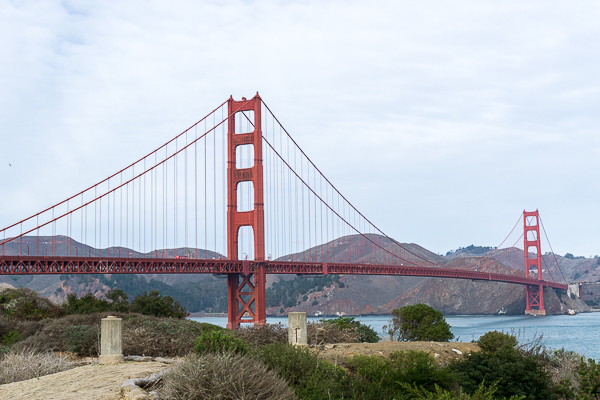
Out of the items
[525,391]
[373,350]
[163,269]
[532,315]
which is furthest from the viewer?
[532,315]

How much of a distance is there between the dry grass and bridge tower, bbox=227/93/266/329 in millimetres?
40356

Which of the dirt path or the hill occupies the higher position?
the dirt path

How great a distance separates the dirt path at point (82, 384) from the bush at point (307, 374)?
2.61m

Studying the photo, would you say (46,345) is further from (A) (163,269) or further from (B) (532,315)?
(B) (532,315)

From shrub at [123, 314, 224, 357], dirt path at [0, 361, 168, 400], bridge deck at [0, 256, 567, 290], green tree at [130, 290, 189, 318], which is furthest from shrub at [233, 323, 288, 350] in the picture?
bridge deck at [0, 256, 567, 290]

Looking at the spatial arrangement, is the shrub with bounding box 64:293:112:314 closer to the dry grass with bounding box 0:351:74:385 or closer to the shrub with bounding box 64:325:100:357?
the shrub with bounding box 64:325:100:357

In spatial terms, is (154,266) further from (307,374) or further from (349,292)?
(349,292)

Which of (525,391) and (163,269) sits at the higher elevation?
(163,269)

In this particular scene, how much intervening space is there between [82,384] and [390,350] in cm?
981

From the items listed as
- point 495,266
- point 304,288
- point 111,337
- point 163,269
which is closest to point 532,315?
point 495,266

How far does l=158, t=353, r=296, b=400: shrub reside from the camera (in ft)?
35.6

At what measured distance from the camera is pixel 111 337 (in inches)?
667

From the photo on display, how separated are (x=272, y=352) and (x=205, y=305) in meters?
176

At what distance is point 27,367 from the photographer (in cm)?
1681
